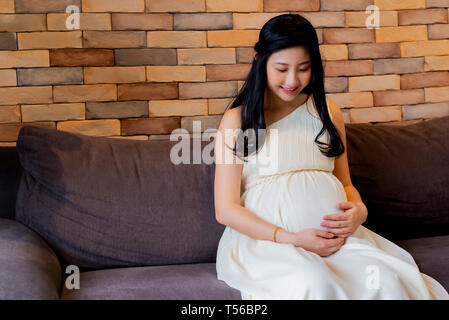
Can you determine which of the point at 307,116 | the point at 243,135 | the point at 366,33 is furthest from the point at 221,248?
the point at 366,33

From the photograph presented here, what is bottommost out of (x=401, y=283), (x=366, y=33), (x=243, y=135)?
(x=401, y=283)

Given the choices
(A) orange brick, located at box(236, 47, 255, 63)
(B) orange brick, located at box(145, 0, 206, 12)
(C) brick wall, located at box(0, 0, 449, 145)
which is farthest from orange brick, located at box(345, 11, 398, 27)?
(B) orange brick, located at box(145, 0, 206, 12)

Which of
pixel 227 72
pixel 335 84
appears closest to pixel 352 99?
pixel 335 84

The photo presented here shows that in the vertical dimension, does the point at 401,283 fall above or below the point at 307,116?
below

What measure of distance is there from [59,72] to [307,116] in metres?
1.07

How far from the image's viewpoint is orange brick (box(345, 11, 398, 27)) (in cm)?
214

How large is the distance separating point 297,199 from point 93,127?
100 centimetres

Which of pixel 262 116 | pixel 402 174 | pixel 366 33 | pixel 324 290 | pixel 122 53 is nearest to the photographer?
pixel 324 290

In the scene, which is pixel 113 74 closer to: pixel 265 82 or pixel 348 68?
pixel 265 82

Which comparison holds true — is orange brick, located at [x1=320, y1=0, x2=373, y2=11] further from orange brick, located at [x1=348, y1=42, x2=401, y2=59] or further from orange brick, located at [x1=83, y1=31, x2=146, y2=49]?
orange brick, located at [x1=83, y1=31, x2=146, y2=49]

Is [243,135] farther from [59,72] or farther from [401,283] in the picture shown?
[59,72]

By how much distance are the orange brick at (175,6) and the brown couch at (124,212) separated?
0.62 m

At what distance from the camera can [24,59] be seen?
6.24 feet

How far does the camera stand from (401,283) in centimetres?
125
